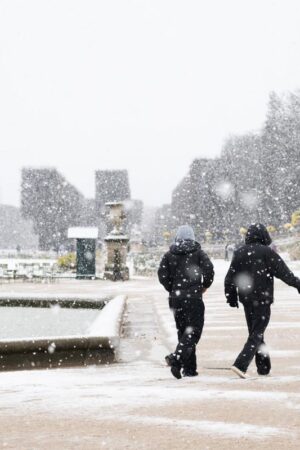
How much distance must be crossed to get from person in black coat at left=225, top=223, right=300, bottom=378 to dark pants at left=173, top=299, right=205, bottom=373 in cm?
33

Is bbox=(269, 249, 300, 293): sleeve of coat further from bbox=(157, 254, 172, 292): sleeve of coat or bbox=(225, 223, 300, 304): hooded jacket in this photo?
bbox=(157, 254, 172, 292): sleeve of coat

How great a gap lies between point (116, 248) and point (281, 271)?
23.2 m

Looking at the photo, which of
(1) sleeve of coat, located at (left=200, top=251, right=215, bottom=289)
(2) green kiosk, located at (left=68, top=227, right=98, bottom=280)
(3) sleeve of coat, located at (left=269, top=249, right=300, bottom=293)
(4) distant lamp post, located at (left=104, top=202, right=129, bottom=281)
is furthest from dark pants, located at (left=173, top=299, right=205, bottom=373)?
(2) green kiosk, located at (left=68, top=227, right=98, bottom=280)

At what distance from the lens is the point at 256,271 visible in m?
6.86

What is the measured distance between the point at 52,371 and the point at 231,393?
244cm

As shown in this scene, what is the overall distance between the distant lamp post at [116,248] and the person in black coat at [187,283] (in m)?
22.7

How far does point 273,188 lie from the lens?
216ft

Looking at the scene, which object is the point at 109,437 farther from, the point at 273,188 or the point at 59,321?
the point at 273,188

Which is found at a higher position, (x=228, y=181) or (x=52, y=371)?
(x=228, y=181)

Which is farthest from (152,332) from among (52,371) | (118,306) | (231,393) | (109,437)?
(109,437)

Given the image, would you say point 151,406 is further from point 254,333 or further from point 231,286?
point 231,286

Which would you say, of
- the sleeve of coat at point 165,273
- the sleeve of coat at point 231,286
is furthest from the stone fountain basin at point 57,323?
the sleeve of coat at point 231,286

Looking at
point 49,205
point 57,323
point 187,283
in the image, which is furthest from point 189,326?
point 49,205

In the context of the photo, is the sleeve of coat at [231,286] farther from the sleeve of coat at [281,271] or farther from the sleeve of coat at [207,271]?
the sleeve of coat at [281,271]
